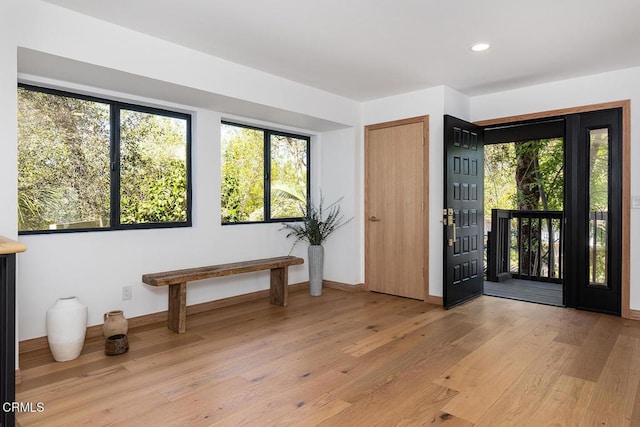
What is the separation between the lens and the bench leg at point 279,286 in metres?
4.27

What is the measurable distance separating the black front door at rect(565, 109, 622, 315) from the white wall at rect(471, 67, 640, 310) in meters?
0.11

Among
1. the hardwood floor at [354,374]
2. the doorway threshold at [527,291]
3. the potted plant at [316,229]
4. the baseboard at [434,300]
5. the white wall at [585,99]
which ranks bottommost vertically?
the hardwood floor at [354,374]

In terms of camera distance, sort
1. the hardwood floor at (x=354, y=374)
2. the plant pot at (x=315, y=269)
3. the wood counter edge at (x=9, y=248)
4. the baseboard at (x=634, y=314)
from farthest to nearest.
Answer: the plant pot at (x=315, y=269), the baseboard at (x=634, y=314), the hardwood floor at (x=354, y=374), the wood counter edge at (x=9, y=248)

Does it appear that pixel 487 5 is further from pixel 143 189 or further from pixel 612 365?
pixel 143 189

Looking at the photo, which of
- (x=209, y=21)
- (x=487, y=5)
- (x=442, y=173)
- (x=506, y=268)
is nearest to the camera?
(x=487, y=5)

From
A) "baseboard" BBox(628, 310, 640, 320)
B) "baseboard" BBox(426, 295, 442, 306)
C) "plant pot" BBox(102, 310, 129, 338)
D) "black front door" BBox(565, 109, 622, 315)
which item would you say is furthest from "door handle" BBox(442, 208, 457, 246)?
"plant pot" BBox(102, 310, 129, 338)

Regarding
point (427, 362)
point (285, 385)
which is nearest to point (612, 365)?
point (427, 362)

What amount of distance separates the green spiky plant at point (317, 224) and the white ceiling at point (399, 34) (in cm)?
171

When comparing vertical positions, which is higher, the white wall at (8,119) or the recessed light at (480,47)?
the recessed light at (480,47)

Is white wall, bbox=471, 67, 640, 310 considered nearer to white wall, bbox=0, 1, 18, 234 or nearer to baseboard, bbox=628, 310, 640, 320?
baseboard, bbox=628, 310, 640, 320

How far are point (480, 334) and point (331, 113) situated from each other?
2.82m

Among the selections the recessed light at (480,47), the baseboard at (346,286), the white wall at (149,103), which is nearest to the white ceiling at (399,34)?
the recessed light at (480,47)

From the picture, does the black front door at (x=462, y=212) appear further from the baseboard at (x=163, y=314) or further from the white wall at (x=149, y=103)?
the baseboard at (x=163, y=314)

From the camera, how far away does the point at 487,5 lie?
2.60 metres
